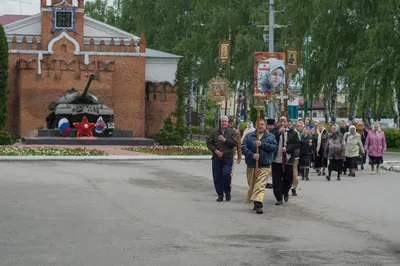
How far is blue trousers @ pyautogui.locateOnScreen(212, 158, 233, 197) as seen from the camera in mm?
17000

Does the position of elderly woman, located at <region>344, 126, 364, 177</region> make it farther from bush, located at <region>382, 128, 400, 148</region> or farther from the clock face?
the clock face

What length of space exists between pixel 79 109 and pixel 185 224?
31.9 m

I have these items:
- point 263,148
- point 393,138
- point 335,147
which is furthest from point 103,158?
point 393,138

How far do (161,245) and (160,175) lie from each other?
44.4 feet

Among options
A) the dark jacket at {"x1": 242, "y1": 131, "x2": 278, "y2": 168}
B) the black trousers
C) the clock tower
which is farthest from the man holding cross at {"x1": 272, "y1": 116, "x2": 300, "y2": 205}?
the clock tower

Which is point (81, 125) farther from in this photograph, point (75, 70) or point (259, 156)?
point (259, 156)

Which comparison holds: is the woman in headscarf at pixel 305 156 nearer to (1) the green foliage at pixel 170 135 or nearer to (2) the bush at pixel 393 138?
(1) the green foliage at pixel 170 135

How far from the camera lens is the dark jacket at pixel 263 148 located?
15484 millimetres

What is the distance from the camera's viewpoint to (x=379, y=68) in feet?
126

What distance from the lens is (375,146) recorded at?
26641mm

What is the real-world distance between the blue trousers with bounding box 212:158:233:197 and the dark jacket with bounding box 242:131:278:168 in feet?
3.39

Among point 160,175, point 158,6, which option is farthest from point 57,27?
point 160,175

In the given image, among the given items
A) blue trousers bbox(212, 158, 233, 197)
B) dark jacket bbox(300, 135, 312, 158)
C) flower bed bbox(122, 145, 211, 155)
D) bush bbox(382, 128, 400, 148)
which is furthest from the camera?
bush bbox(382, 128, 400, 148)

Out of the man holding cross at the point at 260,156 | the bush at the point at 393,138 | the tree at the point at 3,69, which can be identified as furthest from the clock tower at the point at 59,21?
the man holding cross at the point at 260,156
